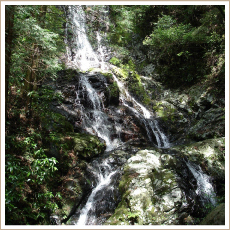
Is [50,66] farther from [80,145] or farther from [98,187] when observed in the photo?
[98,187]

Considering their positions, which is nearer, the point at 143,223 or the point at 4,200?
the point at 4,200

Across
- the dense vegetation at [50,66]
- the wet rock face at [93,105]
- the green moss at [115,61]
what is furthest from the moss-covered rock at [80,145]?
the green moss at [115,61]

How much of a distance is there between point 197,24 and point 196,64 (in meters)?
3.05

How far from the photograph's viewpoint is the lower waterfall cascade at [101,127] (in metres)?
4.80

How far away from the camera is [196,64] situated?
11.2 metres

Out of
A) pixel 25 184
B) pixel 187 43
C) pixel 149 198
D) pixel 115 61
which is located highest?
pixel 115 61

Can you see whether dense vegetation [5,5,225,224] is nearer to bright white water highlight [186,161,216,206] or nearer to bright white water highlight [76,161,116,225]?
bright white water highlight [76,161,116,225]

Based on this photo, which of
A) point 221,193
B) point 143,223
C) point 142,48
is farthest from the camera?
point 142,48

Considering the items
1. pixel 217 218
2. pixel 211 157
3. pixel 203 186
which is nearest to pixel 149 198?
pixel 217 218

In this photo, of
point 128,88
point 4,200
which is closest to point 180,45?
point 128,88

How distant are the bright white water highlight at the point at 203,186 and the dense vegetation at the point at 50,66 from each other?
3.90 metres

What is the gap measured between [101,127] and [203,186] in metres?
5.36

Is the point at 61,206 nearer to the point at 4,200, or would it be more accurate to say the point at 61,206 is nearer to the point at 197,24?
the point at 4,200

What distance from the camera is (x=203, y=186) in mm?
5176
